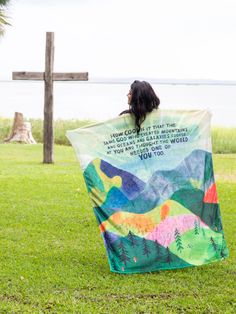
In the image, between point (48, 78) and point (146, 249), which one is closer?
point (146, 249)

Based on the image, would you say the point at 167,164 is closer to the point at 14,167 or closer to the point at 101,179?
the point at 101,179

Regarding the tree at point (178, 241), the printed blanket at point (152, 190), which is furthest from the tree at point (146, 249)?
the tree at point (178, 241)

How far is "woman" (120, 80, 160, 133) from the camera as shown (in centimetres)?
518

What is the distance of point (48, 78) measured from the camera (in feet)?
41.5

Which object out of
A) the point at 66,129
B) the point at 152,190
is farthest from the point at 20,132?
the point at 152,190

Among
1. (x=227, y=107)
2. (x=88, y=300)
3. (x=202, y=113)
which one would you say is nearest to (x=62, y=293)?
(x=88, y=300)

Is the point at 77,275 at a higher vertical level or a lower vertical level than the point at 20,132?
higher

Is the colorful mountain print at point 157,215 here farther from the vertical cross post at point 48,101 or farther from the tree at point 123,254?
the vertical cross post at point 48,101

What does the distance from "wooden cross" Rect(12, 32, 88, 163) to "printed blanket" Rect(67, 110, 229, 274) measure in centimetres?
728

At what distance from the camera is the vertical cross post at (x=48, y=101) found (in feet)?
41.5

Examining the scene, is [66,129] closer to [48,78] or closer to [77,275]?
[48,78]

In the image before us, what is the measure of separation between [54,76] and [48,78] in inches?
4.7

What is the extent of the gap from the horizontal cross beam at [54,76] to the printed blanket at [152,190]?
725cm

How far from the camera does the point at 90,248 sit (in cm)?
589
